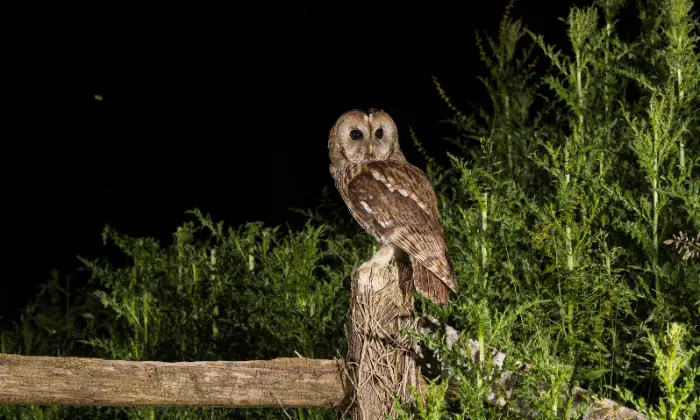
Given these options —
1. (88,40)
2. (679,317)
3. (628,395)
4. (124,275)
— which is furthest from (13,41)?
(628,395)

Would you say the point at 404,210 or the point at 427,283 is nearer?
the point at 427,283

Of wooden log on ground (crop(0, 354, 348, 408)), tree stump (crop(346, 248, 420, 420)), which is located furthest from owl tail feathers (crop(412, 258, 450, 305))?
wooden log on ground (crop(0, 354, 348, 408))

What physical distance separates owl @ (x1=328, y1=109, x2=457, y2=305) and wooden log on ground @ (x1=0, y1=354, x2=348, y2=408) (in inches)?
17.3

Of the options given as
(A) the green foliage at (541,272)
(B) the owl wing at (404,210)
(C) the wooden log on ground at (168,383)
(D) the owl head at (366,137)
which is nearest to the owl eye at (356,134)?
(D) the owl head at (366,137)

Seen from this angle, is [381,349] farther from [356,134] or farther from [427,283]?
[356,134]

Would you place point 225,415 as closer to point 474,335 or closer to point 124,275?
point 124,275

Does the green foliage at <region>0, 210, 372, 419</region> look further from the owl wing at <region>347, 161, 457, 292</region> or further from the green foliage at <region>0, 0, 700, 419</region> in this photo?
the owl wing at <region>347, 161, 457, 292</region>

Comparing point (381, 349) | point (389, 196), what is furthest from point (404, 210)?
point (381, 349)

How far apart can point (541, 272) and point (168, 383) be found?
1.23m

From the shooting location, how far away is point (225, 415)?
3.93 meters

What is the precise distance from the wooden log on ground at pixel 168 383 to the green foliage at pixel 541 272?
0.11 m

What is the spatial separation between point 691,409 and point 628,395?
14 centimetres

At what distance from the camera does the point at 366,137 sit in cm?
349

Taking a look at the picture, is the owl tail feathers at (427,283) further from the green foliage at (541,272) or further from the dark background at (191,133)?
the dark background at (191,133)
